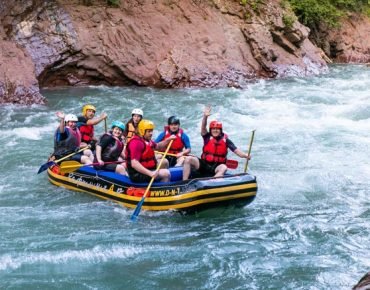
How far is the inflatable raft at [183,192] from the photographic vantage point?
22.1 ft

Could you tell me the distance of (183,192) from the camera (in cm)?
677

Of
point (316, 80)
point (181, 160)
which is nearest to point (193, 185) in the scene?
point (181, 160)

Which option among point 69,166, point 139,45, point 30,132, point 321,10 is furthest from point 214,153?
point 321,10

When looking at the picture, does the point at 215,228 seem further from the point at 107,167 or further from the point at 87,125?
the point at 87,125

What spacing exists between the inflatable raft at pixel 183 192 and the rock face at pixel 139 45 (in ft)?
21.4

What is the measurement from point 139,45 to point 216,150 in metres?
8.94

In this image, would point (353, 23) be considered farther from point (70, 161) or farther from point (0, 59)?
point (70, 161)

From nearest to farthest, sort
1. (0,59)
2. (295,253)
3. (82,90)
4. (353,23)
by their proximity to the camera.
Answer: (295,253), (0,59), (82,90), (353,23)

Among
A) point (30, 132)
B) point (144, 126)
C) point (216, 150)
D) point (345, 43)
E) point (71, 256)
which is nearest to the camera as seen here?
point (71, 256)

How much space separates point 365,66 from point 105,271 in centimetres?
1786

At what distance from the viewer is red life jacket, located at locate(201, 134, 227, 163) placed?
741 centimetres

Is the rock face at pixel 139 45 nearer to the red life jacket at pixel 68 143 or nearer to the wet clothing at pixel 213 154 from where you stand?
the red life jacket at pixel 68 143

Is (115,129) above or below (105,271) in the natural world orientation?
above

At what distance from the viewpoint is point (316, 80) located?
56.5ft
